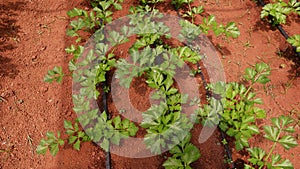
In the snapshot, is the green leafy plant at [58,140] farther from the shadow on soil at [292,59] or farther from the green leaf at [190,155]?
the shadow on soil at [292,59]

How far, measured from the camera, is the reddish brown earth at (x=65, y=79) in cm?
243

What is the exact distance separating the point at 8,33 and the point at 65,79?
3.38 ft

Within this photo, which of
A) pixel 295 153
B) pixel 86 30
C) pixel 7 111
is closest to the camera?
pixel 295 153

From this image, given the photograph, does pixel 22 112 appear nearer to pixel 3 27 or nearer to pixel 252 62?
pixel 3 27

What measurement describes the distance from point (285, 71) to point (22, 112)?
9.70ft

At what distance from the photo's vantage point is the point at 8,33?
3182mm

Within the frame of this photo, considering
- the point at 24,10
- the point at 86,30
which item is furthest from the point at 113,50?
the point at 24,10

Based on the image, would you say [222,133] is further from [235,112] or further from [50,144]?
[50,144]

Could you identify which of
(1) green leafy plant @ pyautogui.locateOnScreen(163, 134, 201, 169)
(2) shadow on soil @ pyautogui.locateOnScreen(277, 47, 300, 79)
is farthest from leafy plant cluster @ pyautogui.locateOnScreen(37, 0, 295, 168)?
(2) shadow on soil @ pyautogui.locateOnScreen(277, 47, 300, 79)

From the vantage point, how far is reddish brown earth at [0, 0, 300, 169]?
2.43m

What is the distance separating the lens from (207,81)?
2.88 m

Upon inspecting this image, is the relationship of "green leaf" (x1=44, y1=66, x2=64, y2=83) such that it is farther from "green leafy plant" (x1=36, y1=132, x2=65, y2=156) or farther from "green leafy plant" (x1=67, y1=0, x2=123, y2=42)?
"green leafy plant" (x1=36, y1=132, x2=65, y2=156)

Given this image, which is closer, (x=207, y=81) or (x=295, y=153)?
(x=295, y=153)

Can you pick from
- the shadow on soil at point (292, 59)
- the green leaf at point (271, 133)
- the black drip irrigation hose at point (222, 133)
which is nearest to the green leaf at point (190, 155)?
the black drip irrigation hose at point (222, 133)
